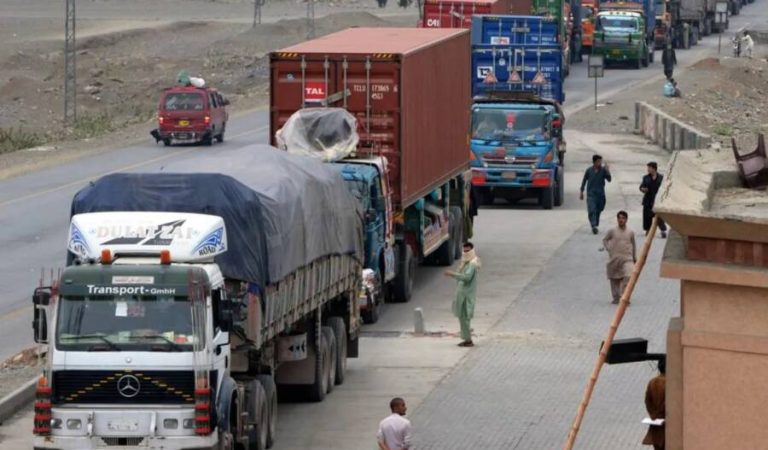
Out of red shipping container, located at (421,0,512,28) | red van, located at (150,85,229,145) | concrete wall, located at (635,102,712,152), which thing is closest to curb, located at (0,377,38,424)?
concrete wall, located at (635,102,712,152)

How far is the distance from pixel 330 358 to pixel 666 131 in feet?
109

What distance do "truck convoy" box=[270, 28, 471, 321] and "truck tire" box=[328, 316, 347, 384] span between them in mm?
3355

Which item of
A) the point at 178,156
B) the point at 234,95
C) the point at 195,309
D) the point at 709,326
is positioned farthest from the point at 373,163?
the point at 234,95

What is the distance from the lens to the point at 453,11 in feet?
194

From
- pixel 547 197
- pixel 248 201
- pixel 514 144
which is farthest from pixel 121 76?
pixel 248 201

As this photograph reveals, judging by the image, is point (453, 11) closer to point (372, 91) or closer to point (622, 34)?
point (622, 34)

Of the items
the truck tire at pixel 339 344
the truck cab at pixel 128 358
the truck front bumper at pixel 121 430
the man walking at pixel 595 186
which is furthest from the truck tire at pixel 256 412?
the man walking at pixel 595 186

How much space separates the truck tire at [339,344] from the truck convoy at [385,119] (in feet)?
11.0

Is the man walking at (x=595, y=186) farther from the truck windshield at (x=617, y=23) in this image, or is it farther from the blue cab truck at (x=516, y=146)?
the truck windshield at (x=617, y=23)

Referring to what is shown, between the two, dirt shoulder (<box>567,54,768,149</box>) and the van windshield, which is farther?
dirt shoulder (<box>567,54,768,149</box>)

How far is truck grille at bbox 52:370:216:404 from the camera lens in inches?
645

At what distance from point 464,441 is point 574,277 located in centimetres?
1194

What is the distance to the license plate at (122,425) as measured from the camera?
16.3 m

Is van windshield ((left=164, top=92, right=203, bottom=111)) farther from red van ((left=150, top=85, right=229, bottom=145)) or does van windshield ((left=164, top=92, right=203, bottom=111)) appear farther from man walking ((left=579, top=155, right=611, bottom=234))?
man walking ((left=579, top=155, right=611, bottom=234))
